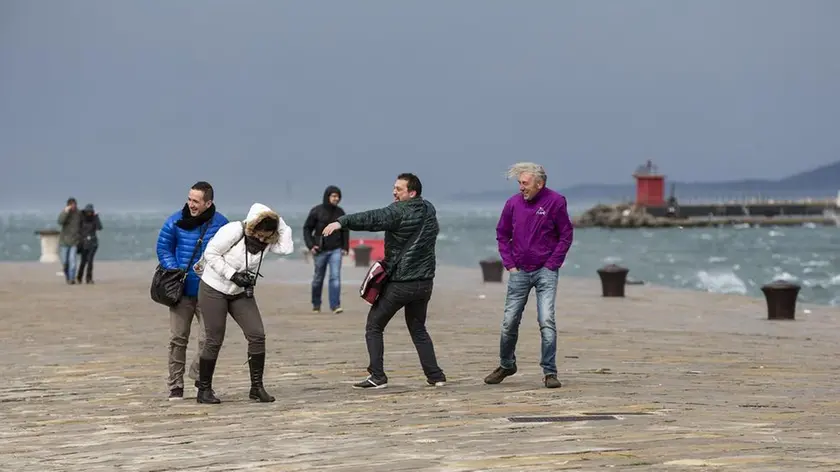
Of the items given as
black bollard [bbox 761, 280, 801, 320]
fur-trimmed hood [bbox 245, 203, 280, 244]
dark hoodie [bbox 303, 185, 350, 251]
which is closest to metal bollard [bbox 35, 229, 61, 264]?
dark hoodie [bbox 303, 185, 350, 251]

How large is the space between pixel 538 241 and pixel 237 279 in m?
2.50

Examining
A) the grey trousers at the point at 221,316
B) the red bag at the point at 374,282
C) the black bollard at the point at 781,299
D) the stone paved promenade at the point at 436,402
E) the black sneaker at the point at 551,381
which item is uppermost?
the red bag at the point at 374,282

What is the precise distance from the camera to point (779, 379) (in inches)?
452

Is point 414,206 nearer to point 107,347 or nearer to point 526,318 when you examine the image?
point 107,347

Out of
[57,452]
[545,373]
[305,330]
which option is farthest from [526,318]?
[57,452]

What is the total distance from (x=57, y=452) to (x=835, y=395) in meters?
5.87

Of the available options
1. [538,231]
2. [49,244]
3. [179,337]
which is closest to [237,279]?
[179,337]

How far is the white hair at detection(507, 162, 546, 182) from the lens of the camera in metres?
10.7

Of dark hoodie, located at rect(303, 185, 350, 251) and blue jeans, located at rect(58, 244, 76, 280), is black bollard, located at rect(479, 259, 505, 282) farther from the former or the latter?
dark hoodie, located at rect(303, 185, 350, 251)

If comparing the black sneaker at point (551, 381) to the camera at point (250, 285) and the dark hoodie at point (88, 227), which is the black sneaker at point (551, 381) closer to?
the camera at point (250, 285)

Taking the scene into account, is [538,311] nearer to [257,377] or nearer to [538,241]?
[538,241]

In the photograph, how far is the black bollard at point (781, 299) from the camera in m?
19.6

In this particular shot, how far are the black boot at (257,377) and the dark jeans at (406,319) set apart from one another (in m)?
1.05

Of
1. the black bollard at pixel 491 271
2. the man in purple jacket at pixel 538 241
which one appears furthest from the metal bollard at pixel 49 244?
the man in purple jacket at pixel 538 241
